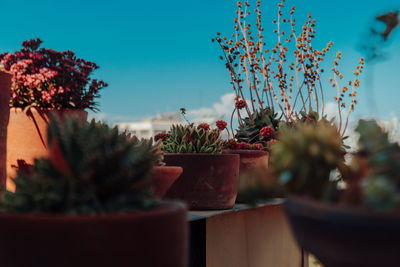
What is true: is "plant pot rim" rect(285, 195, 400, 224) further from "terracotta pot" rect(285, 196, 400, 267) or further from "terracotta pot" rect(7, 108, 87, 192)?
"terracotta pot" rect(7, 108, 87, 192)

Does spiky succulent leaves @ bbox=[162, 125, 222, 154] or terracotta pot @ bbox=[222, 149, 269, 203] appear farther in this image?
terracotta pot @ bbox=[222, 149, 269, 203]

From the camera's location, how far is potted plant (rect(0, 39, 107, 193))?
1955mm

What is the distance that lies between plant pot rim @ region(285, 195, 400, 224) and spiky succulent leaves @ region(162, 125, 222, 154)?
4.63 feet

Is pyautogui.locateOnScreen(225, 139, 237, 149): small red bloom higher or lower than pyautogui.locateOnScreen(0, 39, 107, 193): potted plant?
lower

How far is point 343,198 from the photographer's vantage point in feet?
2.22

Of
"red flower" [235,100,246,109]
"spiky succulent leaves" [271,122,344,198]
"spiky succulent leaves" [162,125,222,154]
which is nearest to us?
"spiky succulent leaves" [271,122,344,198]

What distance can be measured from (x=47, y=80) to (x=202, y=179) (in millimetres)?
847

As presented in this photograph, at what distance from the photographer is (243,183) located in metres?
0.73

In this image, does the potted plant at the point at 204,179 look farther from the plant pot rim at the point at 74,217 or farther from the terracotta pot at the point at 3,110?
the plant pot rim at the point at 74,217

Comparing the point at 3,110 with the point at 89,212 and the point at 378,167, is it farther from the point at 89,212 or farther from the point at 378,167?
the point at 378,167

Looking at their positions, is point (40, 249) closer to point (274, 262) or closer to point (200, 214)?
point (200, 214)

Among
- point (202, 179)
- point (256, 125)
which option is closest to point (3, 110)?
point (202, 179)

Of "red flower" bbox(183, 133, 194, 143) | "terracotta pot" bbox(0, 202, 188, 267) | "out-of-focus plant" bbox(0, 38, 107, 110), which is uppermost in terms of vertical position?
"out-of-focus plant" bbox(0, 38, 107, 110)

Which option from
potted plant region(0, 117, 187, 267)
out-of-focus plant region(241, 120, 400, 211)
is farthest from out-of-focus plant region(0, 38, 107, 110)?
out-of-focus plant region(241, 120, 400, 211)
